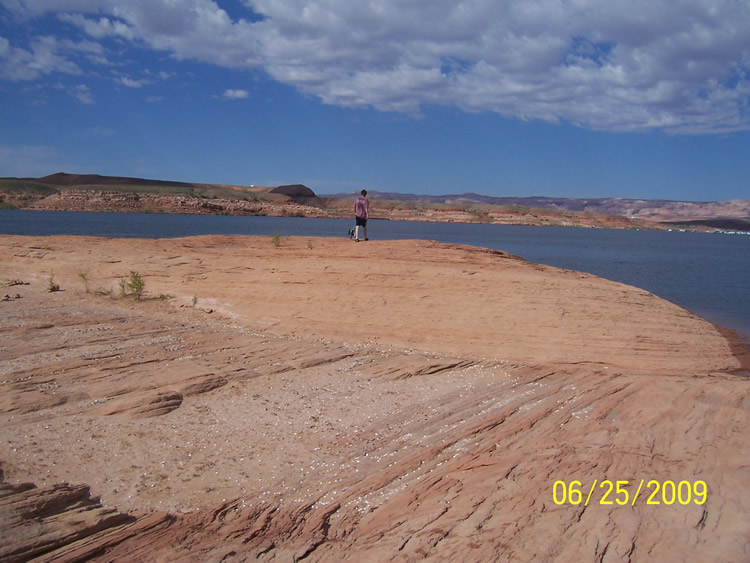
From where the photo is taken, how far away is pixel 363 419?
6492mm

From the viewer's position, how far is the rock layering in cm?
411

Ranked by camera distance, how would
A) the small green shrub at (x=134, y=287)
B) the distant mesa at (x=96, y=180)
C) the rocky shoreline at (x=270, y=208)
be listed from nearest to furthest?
the small green shrub at (x=134, y=287)
the rocky shoreline at (x=270, y=208)
the distant mesa at (x=96, y=180)

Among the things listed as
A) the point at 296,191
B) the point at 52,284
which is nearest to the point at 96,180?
the point at 296,191

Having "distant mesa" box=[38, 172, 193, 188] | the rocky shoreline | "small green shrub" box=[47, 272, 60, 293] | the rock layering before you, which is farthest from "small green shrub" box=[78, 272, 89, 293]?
"distant mesa" box=[38, 172, 193, 188]

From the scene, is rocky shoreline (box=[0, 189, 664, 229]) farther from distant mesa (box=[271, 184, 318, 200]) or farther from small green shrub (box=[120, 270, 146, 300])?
small green shrub (box=[120, 270, 146, 300])

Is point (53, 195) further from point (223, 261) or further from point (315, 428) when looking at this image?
point (315, 428)

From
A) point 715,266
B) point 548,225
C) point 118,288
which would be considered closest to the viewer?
point 118,288

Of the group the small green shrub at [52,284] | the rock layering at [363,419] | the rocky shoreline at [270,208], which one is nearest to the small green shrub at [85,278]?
the rock layering at [363,419]

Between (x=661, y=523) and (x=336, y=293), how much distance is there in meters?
8.06

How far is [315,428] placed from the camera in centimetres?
623

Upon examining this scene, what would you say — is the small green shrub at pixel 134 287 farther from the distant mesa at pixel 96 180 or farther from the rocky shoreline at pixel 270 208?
the distant mesa at pixel 96 180

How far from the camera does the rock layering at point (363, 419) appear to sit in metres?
4.11

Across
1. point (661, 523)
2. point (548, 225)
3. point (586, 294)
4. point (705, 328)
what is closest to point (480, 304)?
point (586, 294)

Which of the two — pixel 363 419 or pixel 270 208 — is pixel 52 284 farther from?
pixel 270 208
